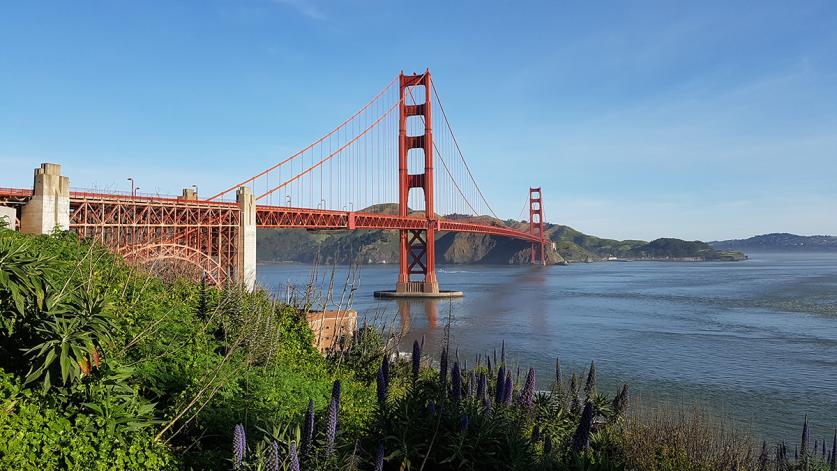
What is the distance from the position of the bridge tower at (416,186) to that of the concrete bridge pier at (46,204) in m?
39.3

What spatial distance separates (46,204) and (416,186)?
156 feet

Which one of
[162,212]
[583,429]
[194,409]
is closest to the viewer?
[583,429]

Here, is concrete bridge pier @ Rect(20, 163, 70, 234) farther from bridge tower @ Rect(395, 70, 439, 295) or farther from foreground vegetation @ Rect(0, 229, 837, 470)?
bridge tower @ Rect(395, 70, 439, 295)

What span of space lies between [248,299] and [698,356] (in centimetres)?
2181

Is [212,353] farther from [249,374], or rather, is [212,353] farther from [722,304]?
[722,304]

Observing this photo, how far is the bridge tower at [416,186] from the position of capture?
5978 cm

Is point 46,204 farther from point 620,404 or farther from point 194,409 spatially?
point 620,404

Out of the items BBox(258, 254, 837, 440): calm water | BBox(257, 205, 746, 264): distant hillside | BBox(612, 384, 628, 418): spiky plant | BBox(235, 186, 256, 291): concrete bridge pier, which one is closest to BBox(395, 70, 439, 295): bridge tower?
BBox(258, 254, 837, 440): calm water

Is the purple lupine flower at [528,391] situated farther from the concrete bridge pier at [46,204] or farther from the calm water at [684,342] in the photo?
the concrete bridge pier at [46,204]

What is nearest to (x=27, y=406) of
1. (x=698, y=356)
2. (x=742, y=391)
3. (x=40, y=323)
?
(x=40, y=323)

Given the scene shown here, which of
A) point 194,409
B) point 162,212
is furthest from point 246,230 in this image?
point 194,409

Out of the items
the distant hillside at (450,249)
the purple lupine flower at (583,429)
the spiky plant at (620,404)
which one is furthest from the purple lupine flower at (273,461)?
the distant hillside at (450,249)

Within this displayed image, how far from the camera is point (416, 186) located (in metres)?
65.0

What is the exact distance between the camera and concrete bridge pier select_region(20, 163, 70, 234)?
19.4m
